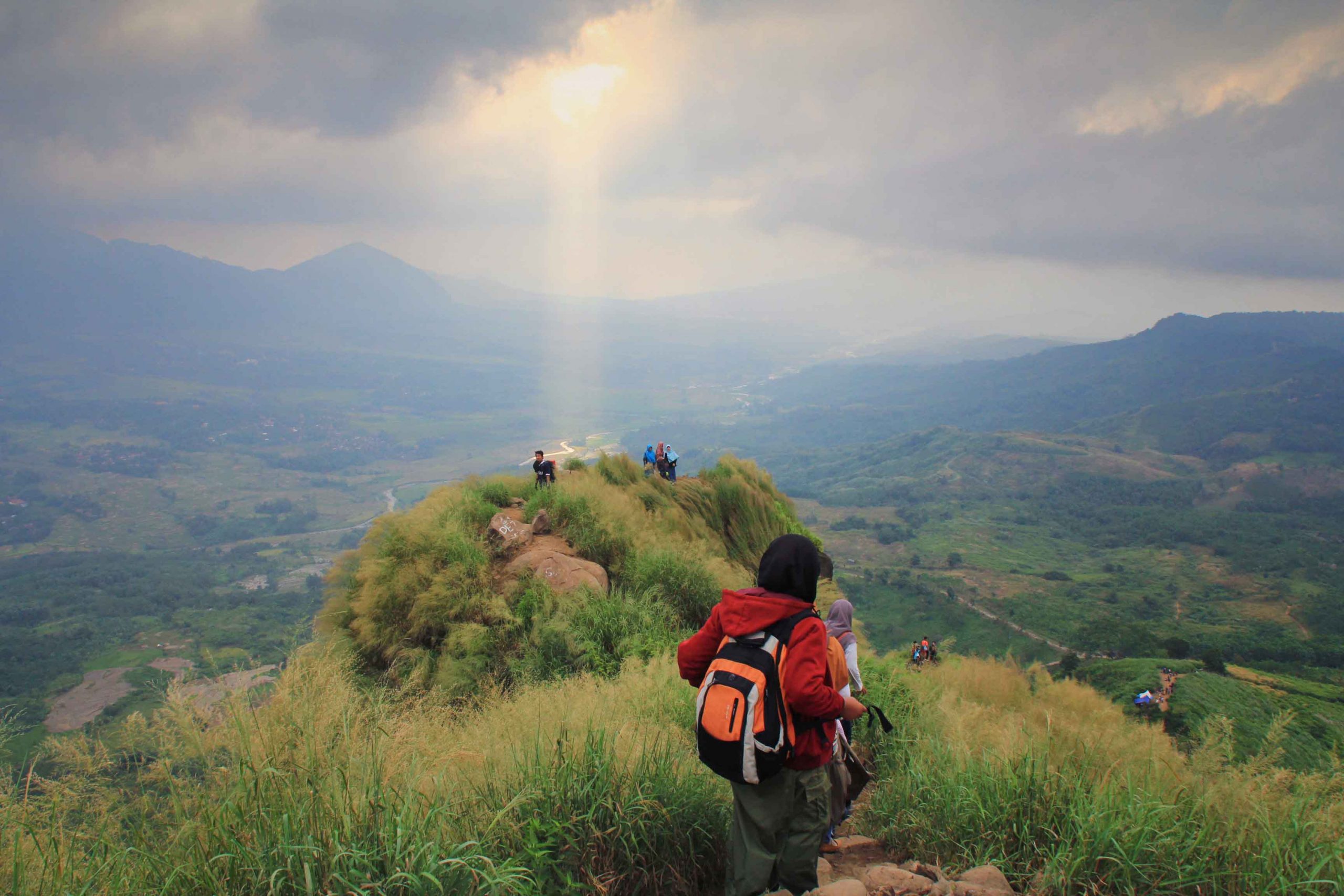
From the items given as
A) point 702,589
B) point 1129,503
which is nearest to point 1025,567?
point 1129,503

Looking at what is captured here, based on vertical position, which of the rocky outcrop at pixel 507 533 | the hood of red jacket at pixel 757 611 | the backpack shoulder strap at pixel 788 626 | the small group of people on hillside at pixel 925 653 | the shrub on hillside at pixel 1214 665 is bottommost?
the shrub on hillside at pixel 1214 665

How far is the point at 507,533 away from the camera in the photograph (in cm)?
1037

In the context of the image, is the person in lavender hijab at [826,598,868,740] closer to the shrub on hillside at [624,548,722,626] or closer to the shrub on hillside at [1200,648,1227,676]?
the shrub on hillside at [624,548,722,626]

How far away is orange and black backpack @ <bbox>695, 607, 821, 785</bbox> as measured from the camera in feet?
9.46

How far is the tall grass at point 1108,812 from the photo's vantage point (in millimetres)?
3205

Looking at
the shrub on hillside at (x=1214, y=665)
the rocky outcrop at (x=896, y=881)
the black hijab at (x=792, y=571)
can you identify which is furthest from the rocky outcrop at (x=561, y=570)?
the shrub on hillside at (x=1214, y=665)

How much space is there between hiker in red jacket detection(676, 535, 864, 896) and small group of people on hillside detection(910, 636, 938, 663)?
34.1ft

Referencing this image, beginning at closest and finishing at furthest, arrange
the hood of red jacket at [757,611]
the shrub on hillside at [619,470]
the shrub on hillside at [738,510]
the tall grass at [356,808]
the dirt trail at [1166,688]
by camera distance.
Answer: the tall grass at [356,808], the hood of red jacket at [757,611], the shrub on hillside at [738,510], the shrub on hillside at [619,470], the dirt trail at [1166,688]

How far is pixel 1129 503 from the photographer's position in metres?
169

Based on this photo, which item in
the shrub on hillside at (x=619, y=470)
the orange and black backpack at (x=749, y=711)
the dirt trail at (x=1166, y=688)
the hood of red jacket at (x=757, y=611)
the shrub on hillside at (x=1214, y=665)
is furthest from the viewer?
the shrub on hillside at (x=1214, y=665)

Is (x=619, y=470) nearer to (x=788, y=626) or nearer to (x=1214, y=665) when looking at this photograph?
(x=788, y=626)

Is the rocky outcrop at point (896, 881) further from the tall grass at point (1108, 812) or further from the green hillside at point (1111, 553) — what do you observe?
the green hillside at point (1111, 553)

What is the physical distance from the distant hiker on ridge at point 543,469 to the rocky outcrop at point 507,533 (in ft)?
7.70

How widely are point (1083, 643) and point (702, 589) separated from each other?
83.6m
